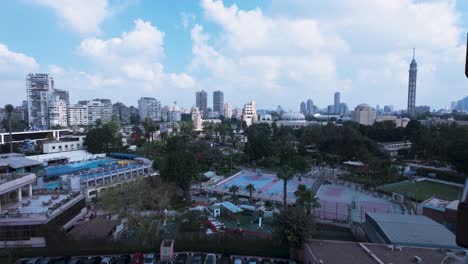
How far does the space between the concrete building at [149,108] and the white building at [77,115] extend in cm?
3167

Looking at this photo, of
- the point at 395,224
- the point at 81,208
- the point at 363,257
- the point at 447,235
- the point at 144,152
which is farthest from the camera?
the point at 144,152

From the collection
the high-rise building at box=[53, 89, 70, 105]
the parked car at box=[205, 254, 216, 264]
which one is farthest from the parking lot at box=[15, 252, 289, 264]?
the high-rise building at box=[53, 89, 70, 105]

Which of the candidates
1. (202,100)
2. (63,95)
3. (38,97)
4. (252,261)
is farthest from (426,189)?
(202,100)

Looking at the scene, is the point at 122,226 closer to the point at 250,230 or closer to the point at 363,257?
the point at 250,230

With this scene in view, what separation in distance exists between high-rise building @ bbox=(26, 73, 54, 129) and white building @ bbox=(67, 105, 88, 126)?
5443 millimetres

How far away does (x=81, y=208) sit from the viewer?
18.0 meters

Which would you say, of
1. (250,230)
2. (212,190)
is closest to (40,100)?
(212,190)

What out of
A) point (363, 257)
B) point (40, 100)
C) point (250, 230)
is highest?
point (40, 100)

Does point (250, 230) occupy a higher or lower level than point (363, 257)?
lower

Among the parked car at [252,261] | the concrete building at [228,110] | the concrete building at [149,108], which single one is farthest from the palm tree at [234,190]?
the concrete building at [228,110]

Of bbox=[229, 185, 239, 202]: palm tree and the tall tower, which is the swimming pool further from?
the tall tower

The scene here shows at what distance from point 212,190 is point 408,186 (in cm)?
1847

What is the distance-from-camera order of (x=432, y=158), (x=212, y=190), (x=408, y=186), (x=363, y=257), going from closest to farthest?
(x=363, y=257) → (x=212, y=190) → (x=408, y=186) → (x=432, y=158)

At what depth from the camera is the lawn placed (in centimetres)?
2341
